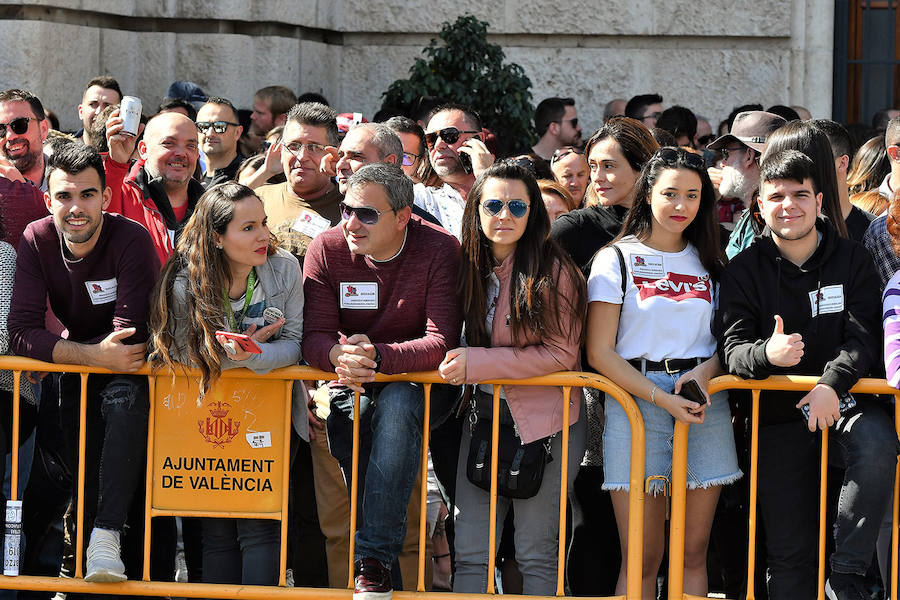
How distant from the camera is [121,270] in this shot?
484 cm

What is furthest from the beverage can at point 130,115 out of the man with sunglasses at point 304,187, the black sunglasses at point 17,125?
the man with sunglasses at point 304,187

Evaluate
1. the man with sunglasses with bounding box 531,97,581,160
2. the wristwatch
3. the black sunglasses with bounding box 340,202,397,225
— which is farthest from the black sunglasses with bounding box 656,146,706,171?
the man with sunglasses with bounding box 531,97,581,160

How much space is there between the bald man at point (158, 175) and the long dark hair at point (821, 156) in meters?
2.72

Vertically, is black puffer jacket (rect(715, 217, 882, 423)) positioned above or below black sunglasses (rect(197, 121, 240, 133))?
below

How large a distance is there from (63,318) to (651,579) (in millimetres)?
2513

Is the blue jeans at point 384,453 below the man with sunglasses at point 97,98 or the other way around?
below

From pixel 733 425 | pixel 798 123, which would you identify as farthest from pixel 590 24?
pixel 733 425

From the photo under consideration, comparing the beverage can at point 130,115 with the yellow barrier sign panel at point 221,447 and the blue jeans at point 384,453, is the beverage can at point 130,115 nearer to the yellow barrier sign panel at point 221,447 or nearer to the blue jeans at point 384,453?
the yellow barrier sign panel at point 221,447

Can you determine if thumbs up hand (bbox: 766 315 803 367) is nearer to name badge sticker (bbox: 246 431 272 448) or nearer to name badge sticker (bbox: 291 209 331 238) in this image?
name badge sticker (bbox: 246 431 272 448)

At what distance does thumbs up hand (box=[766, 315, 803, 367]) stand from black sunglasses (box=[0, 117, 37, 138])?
12.2ft

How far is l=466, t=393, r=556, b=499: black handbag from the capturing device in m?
4.71

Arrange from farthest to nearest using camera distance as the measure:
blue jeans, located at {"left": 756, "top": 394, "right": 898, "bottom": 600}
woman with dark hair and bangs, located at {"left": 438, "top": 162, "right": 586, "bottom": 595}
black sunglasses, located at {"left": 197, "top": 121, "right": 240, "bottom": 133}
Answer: black sunglasses, located at {"left": 197, "top": 121, "right": 240, "bottom": 133}, woman with dark hair and bangs, located at {"left": 438, "top": 162, "right": 586, "bottom": 595}, blue jeans, located at {"left": 756, "top": 394, "right": 898, "bottom": 600}

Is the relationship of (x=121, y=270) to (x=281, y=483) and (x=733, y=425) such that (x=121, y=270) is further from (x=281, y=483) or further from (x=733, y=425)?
(x=733, y=425)

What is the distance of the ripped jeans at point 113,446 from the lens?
4.75m
